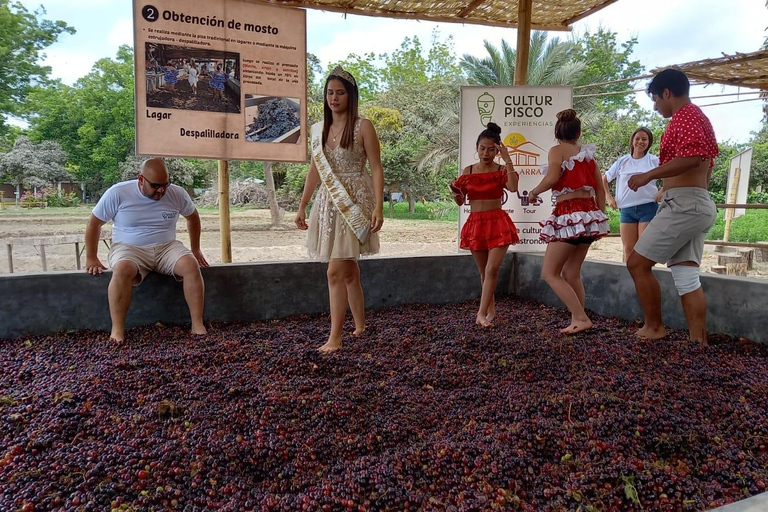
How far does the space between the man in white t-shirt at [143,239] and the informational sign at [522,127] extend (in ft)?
8.22

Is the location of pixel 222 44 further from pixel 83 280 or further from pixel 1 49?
pixel 1 49

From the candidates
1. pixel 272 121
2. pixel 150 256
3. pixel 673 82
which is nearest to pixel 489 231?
pixel 673 82

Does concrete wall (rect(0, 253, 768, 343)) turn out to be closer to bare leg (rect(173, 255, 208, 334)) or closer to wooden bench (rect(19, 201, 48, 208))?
bare leg (rect(173, 255, 208, 334))

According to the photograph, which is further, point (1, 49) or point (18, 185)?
point (18, 185)

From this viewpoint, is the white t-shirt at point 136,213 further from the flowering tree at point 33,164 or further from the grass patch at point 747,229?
the flowering tree at point 33,164

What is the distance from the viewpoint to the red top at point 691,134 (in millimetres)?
2744

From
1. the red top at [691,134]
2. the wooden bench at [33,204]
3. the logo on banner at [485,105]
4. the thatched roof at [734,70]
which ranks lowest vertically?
the wooden bench at [33,204]

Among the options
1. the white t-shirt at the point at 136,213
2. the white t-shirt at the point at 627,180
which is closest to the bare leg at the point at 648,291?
the white t-shirt at the point at 627,180

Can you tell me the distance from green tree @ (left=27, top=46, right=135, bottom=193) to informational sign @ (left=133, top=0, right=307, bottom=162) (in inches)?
394

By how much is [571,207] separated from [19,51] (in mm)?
11946

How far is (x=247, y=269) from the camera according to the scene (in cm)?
371

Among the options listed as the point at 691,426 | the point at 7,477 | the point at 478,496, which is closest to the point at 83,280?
the point at 7,477

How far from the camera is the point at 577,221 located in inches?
128

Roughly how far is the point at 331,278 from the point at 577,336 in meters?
1.59
